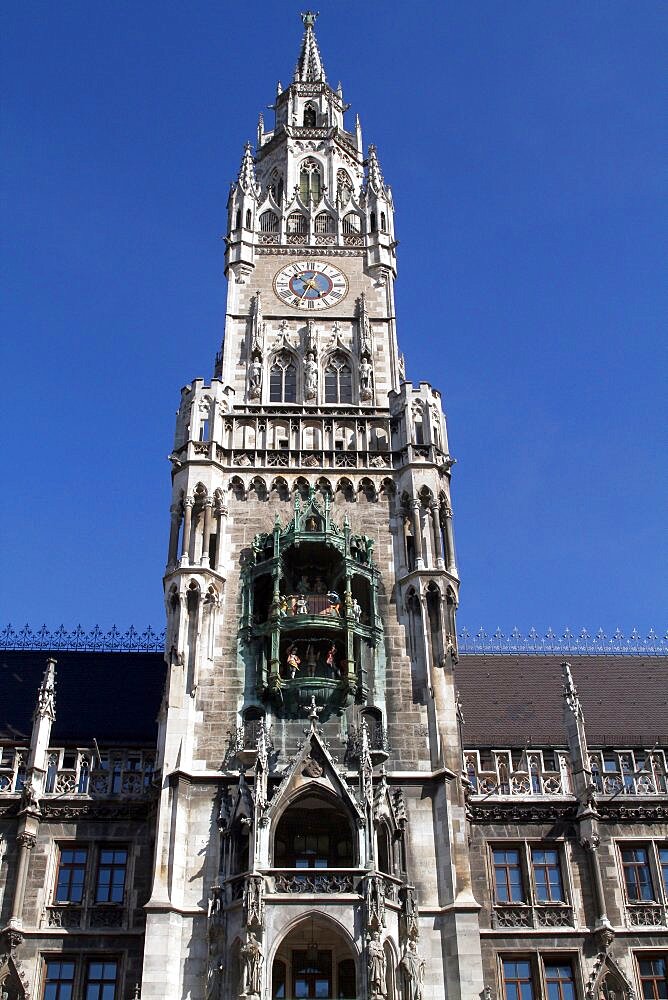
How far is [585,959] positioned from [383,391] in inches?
725

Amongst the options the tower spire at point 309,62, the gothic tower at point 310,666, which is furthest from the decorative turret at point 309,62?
the gothic tower at point 310,666

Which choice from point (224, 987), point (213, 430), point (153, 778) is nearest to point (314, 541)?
point (213, 430)

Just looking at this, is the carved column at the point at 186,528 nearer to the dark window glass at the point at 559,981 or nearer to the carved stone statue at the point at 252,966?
the carved stone statue at the point at 252,966

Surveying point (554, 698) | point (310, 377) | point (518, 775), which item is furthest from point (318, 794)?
point (310, 377)

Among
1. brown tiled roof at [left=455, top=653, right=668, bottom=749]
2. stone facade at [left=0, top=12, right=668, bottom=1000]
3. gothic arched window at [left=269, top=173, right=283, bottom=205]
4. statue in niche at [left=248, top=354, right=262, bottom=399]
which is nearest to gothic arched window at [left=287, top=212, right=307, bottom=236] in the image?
gothic arched window at [left=269, top=173, right=283, bottom=205]

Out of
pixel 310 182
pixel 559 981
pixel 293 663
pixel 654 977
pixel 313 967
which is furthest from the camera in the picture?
pixel 310 182

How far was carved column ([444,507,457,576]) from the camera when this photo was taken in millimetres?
33681

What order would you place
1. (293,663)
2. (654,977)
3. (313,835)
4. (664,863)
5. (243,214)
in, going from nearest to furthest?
(654,977) → (313,835) → (664,863) → (293,663) → (243,214)

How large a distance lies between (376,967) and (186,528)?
44.1ft

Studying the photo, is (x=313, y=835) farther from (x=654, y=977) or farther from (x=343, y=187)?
(x=343, y=187)

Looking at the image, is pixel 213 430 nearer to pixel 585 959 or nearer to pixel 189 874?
pixel 189 874

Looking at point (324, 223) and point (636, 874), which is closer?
point (636, 874)

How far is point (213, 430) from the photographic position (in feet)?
118

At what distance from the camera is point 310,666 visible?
3142 centimetres
